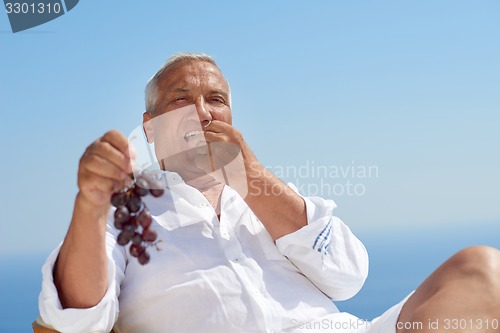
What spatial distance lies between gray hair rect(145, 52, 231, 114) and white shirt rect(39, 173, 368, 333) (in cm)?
36

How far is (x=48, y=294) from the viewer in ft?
5.71

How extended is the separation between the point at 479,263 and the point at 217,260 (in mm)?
851

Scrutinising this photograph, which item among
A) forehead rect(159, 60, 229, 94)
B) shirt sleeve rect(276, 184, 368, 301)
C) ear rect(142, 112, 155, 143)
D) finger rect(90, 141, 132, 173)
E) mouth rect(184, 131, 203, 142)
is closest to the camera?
finger rect(90, 141, 132, 173)

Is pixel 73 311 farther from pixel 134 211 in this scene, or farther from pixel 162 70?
pixel 162 70

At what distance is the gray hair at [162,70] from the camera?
2.56 meters

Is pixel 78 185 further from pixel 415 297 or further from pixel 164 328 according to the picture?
pixel 415 297

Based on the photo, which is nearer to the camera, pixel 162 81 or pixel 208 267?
pixel 208 267

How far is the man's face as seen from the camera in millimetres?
2414

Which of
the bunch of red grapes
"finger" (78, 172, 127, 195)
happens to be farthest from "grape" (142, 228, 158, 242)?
"finger" (78, 172, 127, 195)

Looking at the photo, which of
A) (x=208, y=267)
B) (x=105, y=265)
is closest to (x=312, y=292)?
(x=208, y=267)

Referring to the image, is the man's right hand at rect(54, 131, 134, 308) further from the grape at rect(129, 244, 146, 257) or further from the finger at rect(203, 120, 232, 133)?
the finger at rect(203, 120, 232, 133)

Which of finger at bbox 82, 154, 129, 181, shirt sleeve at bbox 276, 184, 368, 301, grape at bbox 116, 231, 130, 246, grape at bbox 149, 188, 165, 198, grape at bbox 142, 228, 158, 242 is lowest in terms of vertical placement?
shirt sleeve at bbox 276, 184, 368, 301

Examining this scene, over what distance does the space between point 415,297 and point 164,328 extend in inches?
30.9

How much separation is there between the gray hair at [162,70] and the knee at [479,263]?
4.50ft
